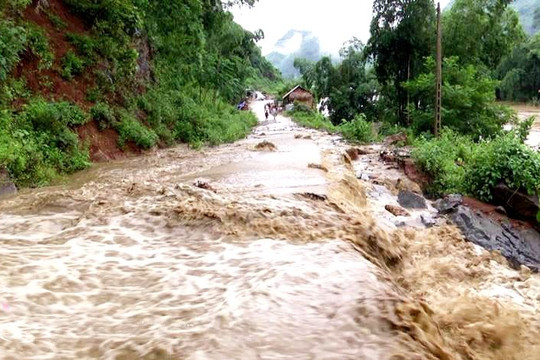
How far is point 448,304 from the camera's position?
13.5 ft

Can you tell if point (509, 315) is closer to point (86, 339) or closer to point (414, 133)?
point (86, 339)

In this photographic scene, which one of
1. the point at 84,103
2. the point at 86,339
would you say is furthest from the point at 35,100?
the point at 86,339

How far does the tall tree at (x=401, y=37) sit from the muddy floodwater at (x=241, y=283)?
18.5 metres

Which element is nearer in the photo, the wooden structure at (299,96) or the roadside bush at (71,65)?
the roadside bush at (71,65)

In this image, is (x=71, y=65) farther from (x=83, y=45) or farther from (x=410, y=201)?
(x=410, y=201)

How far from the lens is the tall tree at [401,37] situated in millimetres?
22984

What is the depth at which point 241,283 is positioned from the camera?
3561 mm

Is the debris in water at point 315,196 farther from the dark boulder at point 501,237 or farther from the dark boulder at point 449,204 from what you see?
the dark boulder at point 449,204

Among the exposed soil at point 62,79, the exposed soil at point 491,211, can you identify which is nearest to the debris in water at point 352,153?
the exposed soil at point 491,211

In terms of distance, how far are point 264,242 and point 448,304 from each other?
1751 mm

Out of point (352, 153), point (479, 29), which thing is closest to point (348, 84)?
point (479, 29)

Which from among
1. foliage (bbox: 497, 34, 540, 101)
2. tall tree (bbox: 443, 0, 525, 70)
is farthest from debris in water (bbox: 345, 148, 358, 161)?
foliage (bbox: 497, 34, 540, 101)

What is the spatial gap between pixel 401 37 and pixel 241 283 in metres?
22.6

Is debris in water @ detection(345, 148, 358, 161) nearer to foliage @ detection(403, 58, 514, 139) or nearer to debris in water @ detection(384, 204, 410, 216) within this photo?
foliage @ detection(403, 58, 514, 139)
